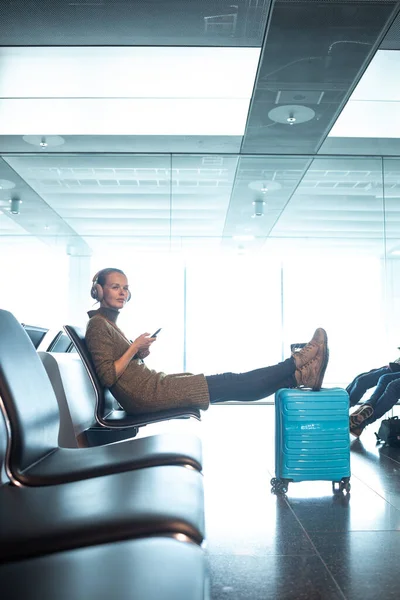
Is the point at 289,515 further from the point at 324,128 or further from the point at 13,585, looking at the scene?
the point at 324,128

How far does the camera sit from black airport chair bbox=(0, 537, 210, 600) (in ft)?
2.11

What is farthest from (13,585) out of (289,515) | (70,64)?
(70,64)

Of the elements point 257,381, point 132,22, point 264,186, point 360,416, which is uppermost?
point 132,22

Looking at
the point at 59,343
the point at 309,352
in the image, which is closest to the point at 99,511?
the point at 309,352

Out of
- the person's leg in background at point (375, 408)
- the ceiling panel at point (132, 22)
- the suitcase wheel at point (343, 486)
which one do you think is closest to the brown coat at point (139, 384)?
the suitcase wheel at point (343, 486)

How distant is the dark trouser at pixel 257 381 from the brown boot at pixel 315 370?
2.0 inches

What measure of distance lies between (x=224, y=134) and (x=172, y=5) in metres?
1.93

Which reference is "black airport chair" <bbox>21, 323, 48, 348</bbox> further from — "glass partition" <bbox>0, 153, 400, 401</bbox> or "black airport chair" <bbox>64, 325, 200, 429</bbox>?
"glass partition" <bbox>0, 153, 400, 401</bbox>

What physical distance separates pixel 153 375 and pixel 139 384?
9 centimetres

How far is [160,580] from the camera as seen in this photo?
662mm

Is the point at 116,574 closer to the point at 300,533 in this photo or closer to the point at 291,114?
the point at 300,533

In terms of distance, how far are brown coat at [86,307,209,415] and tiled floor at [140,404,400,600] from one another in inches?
18.1

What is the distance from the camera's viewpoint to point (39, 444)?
4.48 feet

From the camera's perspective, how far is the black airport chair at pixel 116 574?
0.64 m
